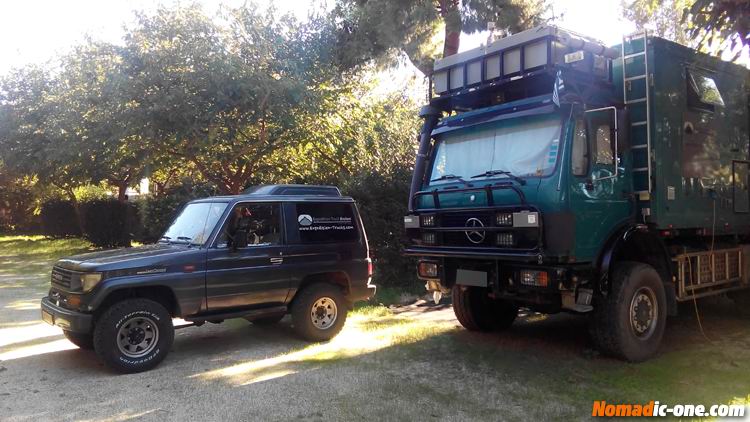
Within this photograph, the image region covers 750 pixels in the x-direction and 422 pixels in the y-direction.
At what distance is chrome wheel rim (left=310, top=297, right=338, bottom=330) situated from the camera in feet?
23.7

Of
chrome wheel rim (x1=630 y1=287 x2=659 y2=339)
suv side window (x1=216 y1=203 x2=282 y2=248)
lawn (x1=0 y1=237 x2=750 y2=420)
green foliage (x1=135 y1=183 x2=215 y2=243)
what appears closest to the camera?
lawn (x1=0 y1=237 x2=750 y2=420)

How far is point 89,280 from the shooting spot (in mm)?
5805

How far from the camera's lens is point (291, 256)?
23.2ft

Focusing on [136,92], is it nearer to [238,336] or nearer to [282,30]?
[282,30]

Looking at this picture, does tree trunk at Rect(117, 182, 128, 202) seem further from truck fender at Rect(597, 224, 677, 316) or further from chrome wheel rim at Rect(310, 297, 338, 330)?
truck fender at Rect(597, 224, 677, 316)

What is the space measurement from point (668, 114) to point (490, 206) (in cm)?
253

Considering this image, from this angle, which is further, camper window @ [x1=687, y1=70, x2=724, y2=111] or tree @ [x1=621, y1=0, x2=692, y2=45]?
tree @ [x1=621, y1=0, x2=692, y2=45]

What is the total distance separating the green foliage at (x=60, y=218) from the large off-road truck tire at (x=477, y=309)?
29.0 meters

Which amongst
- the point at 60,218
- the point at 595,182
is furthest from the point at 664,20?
the point at 60,218

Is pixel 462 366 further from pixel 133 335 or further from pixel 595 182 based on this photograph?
pixel 133 335

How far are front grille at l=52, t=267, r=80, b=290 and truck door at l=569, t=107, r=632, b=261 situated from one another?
17.6ft

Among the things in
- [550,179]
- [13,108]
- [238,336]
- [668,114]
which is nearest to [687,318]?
[668,114]

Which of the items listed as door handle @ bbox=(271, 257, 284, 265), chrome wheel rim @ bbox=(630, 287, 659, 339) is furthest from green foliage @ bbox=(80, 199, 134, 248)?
chrome wheel rim @ bbox=(630, 287, 659, 339)

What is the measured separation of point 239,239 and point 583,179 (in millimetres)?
3991
